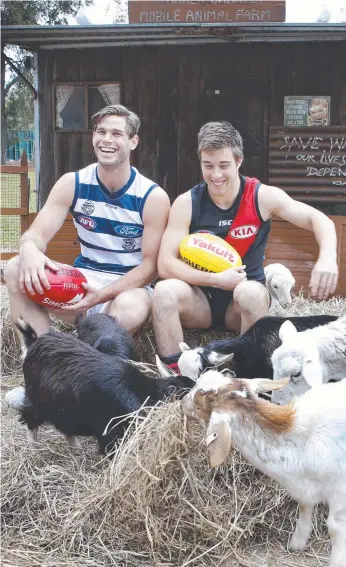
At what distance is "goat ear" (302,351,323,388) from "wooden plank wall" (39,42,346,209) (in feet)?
23.7

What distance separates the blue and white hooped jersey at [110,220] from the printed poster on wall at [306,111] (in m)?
5.98

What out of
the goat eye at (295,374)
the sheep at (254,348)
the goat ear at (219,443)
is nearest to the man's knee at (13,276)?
the sheep at (254,348)

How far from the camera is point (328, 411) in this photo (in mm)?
2967

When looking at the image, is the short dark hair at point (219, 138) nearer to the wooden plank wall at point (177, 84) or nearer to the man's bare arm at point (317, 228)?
the man's bare arm at point (317, 228)

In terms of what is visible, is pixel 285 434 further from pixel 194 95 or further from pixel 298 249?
pixel 194 95

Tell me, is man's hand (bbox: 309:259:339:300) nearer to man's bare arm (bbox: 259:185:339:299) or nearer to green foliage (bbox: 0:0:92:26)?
→ man's bare arm (bbox: 259:185:339:299)

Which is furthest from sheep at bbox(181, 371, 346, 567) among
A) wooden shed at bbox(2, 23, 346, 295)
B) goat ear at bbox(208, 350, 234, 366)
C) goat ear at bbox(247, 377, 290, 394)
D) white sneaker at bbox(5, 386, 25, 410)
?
wooden shed at bbox(2, 23, 346, 295)

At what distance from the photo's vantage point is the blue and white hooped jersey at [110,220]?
498cm

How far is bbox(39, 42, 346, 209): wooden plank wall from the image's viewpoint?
406 inches

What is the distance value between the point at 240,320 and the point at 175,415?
1.66 meters

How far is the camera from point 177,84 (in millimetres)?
10570

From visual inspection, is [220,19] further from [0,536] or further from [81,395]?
[0,536]

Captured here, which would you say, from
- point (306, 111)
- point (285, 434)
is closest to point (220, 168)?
point (285, 434)

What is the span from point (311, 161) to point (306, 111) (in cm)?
76
